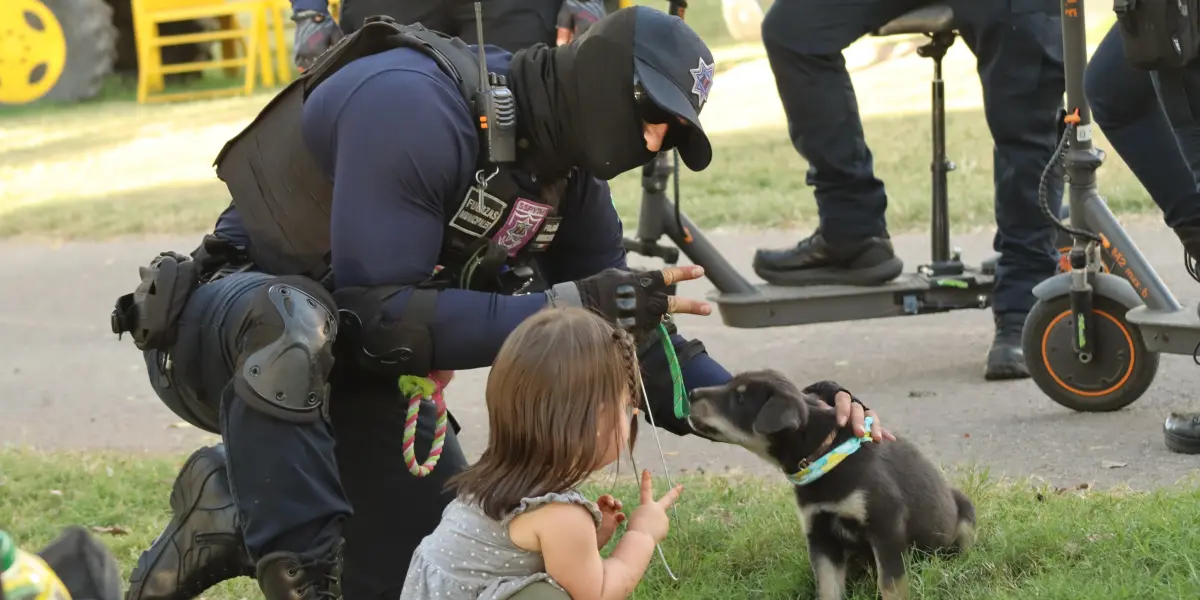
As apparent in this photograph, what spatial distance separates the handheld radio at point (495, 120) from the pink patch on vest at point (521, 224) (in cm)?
12

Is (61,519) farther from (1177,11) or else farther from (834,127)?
(1177,11)

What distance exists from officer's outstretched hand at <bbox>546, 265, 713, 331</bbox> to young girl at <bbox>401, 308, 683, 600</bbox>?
0.28m

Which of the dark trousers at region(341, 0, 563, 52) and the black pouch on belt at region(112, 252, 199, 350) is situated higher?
the dark trousers at region(341, 0, 563, 52)

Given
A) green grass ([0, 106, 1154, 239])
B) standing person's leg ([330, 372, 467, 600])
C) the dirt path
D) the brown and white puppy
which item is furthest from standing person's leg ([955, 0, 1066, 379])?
green grass ([0, 106, 1154, 239])

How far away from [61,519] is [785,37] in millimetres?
2832

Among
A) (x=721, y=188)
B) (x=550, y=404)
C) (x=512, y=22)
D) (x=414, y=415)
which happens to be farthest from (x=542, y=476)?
(x=721, y=188)

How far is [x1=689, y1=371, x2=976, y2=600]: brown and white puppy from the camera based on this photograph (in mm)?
3387

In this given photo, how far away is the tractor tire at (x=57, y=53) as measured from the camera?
17328 millimetres

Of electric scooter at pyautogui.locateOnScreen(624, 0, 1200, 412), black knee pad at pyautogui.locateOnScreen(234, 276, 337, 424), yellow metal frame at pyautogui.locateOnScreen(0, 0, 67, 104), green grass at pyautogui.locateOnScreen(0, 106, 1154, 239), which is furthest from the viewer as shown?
yellow metal frame at pyautogui.locateOnScreen(0, 0, 67, 104)

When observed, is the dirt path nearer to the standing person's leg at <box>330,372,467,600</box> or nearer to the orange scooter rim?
the orange scooter rim

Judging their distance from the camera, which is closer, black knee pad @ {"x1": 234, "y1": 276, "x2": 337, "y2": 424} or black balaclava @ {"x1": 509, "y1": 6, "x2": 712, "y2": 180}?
black knee pad @ {"x1": 234, "y1": 276, "x2": 337, "y2": 424}

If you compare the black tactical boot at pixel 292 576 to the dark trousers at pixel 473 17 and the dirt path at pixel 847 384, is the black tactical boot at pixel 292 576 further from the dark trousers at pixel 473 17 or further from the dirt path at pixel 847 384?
the dark trousers at pixel 473 17

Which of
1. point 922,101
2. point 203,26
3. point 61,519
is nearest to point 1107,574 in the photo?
point 61,519

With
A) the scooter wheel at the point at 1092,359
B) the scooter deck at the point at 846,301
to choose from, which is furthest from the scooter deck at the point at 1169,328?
the scooter deck at the point at 846,301
